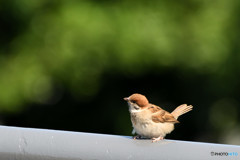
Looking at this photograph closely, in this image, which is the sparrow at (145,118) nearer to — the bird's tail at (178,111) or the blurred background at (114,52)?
the bird's tail at (178,111)

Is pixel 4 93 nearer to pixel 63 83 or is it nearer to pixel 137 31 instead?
pixel 63 83

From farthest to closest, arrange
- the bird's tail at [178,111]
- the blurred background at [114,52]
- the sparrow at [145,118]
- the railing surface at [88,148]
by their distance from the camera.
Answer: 1. the blurred background at [114,52]
2. the bird's tail at [178,111]
3. the sparrow at [145,118]
4. the railing surface at [88,148]

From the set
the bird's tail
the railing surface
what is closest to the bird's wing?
the bird's tail

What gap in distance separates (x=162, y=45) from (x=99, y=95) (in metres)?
1.34

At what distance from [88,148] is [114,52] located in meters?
4.45

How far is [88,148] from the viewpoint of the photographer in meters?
2.01

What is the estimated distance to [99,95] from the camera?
7.15 metres

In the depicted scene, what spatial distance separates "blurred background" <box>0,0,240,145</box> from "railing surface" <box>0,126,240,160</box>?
424 cm

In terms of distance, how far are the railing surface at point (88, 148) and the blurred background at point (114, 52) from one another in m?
4.24

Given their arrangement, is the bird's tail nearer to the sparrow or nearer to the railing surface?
the sparrow

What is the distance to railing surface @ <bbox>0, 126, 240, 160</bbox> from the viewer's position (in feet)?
6.47

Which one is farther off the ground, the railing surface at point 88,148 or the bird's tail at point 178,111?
the railing surface at point 88,148

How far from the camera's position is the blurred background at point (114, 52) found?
6.34 meters

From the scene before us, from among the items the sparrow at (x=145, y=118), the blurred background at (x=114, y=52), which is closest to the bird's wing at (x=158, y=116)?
the sparrow at (x=145, y=118)
